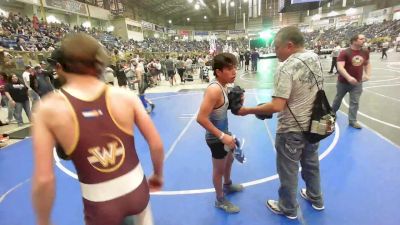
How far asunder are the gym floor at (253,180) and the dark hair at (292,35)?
197cm

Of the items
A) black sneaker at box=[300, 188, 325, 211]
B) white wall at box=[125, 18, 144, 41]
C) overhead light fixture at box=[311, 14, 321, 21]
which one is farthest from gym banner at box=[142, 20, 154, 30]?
black sneaker at box=[300, 188, 325, 211]

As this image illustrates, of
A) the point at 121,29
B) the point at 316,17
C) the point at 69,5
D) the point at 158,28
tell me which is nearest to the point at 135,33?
the point at 121,29

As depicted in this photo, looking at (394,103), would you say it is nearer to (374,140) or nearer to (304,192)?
(374,140)

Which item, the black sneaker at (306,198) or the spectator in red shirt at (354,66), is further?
the spectator in red shirt at (354,66)

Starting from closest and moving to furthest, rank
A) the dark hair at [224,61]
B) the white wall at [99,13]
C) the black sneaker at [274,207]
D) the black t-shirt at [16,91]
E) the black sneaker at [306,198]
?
the dark hair at [224,61], the black sneaker at [274,207], the black sneaker at [306,198], the black t-shirt at [16,91], the white wall at [99,13]

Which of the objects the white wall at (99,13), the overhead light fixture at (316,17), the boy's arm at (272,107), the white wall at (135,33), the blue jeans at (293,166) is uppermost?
the white wall at (99,13)

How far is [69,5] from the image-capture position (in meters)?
26.4

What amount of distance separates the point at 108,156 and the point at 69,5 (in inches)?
1211

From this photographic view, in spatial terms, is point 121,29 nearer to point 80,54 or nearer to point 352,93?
point 352,93

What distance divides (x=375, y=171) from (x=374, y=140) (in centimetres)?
137

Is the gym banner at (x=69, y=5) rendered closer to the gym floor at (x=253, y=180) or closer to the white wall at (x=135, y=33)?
the white wall at (x=135, y=33)

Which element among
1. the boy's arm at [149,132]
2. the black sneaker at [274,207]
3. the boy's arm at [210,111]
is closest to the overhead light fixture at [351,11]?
the black sneaker at [274,207]

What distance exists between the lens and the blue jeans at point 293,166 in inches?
102

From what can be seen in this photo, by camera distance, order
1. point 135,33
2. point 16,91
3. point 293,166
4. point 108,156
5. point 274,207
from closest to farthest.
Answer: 1. point 108,156
2. point 293,166
3. point 274,207
4. point 16,91
5. point 135,33
